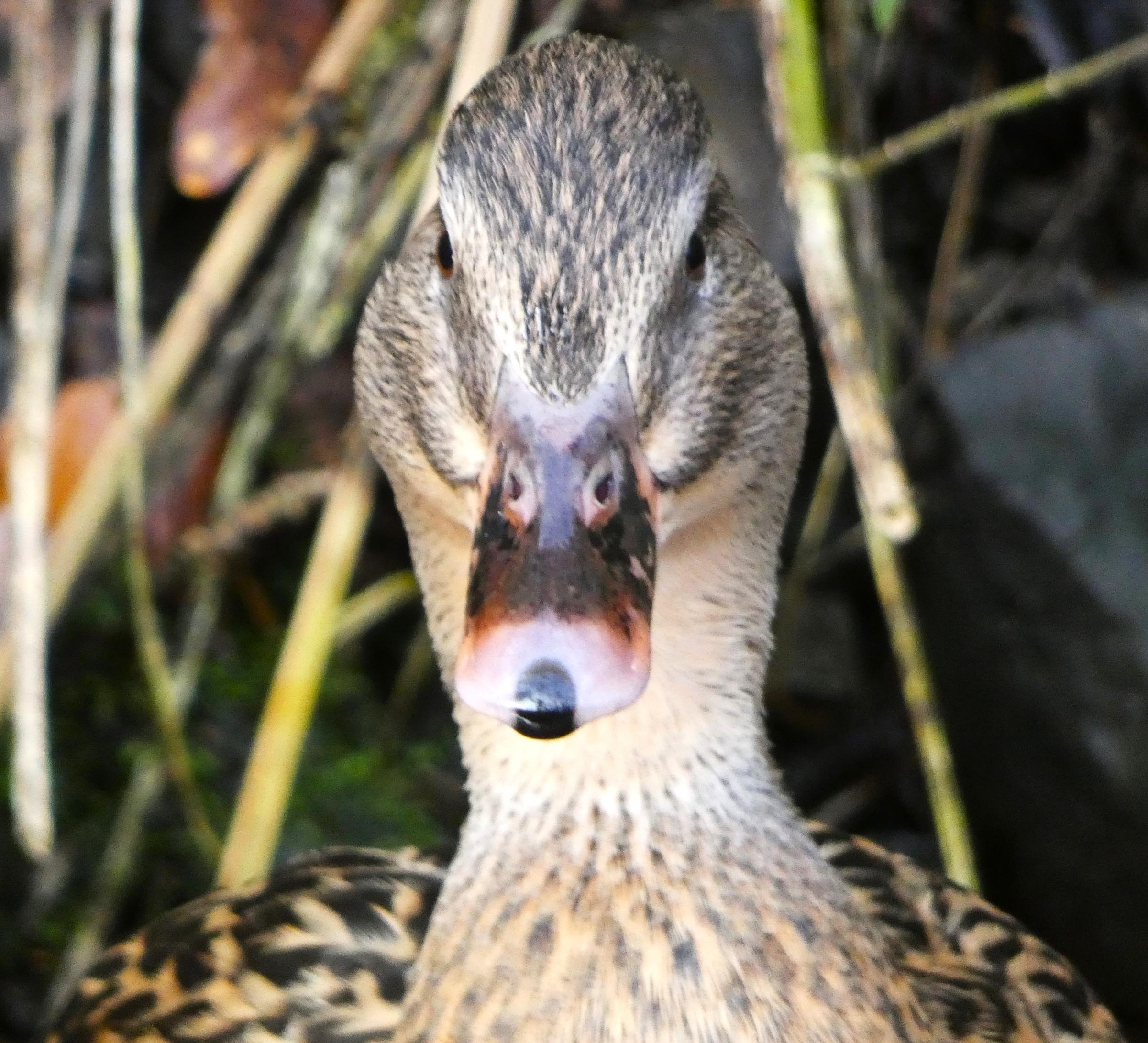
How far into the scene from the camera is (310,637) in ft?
6.07

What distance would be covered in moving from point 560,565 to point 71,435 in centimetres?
129

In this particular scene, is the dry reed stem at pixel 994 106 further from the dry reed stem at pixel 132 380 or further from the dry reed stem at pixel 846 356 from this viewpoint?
the dry reed stem at pixel 132 380

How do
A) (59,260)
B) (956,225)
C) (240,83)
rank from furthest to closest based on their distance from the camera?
(956,225), (240,83), (59,260)

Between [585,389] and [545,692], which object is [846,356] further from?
[545,692]

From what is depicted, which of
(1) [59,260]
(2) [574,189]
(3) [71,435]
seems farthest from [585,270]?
(3) [71,435]

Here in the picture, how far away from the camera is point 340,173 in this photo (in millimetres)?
2074

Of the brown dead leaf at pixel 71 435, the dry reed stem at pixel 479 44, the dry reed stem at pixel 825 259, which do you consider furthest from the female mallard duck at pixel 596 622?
the brown dead leaf at pixel 71 435

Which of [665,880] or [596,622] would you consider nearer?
[596,622]

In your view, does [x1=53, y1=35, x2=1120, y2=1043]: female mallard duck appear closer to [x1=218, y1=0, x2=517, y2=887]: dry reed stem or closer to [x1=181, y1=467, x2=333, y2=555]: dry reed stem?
[x1=218, y1=0, x2=517, y2=887]: dry reed stem

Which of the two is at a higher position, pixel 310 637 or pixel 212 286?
pixel 212 286

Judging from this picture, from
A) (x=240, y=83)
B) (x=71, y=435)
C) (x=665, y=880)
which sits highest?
(x=240, y=83)

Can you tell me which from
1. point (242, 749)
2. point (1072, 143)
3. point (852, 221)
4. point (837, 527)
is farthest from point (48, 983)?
point (1072, 143)

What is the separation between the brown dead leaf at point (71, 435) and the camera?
6.77ft

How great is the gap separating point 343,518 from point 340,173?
1.58 feet
